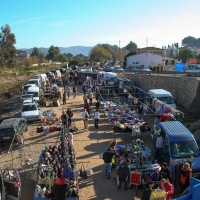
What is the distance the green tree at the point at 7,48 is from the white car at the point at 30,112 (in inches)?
1792

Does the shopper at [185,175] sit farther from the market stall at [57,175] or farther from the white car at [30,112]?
the white car at [30,112]

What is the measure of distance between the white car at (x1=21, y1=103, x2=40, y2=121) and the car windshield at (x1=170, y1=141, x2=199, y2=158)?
13362 millimetres

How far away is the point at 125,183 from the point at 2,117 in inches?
705

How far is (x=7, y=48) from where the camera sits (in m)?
66.8

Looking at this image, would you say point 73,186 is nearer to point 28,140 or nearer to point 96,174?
point 96,174

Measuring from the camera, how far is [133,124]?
1841 cm

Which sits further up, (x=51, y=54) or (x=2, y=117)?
(x=51, y=54)

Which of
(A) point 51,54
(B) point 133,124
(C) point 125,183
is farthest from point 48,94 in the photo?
(A) point 51,54

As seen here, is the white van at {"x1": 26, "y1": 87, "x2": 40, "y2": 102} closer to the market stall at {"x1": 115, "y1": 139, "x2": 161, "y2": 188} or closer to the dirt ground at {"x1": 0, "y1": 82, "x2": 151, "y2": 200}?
the dirt ground at {"x1": 0, "y1": 82, "x2": 151, "y2": 200}

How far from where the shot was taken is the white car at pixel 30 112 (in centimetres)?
2295

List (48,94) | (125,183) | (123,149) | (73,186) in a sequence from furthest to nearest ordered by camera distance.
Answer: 1. (48,94)
2. (123,149)
3. (125,183)
4. (73,186)

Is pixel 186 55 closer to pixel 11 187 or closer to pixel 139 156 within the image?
pixel 139 156

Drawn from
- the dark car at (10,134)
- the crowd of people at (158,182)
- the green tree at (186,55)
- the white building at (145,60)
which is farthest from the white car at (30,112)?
the green tree at (186,55)

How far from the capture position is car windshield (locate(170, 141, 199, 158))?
1196cm
